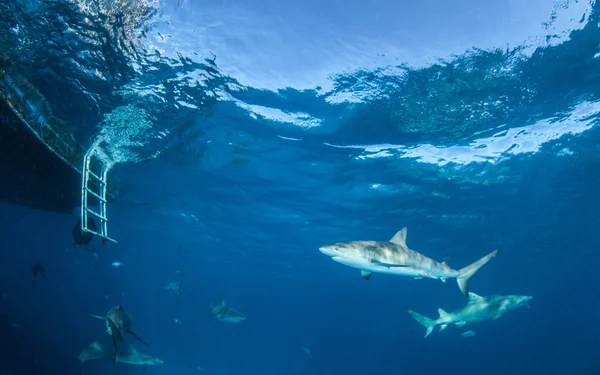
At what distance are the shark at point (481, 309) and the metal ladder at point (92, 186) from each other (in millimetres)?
10296

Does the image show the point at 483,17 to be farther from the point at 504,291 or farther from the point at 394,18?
the point at 504,291

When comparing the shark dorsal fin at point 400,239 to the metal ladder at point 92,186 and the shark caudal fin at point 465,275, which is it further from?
the metal ladder at point 92,186

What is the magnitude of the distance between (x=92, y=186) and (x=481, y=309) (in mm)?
19060

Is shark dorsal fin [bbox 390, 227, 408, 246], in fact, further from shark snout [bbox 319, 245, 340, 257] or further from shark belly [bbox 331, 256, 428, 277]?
shark snout [bbox 319, 245, 340, 257]

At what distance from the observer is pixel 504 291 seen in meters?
47.5

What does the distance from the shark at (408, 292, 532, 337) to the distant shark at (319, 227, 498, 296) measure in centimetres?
565

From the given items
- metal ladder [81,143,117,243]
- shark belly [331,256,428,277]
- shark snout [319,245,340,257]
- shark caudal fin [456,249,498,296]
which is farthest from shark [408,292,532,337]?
metal ladder [81,143,117,243]

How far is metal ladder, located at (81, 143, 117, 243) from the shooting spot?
8.58 metres

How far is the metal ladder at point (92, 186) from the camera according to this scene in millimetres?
8578

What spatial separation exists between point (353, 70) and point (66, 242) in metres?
61.5

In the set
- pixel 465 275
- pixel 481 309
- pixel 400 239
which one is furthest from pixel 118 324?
pixel 481 309

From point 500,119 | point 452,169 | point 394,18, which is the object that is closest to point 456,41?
point 394,18

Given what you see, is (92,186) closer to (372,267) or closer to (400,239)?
(400,239)

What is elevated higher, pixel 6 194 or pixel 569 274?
pixel 6 194
